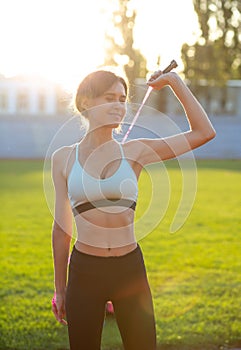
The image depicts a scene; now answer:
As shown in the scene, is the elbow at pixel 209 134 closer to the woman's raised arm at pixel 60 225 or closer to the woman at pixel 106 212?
the woman at pixel 106 212

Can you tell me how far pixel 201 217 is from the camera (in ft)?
40.5

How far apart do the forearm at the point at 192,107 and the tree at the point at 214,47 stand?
4139cm

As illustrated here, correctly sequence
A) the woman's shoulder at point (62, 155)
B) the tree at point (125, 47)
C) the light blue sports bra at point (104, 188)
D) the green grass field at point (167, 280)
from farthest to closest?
the tree at point (125, 47), the green grass field at point (167, 280), the woman's shoulder at point (62, 155), the light blue sports bra at point (104, 188)

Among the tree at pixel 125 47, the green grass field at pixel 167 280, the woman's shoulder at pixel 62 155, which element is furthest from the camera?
the tree at pixel 125 47

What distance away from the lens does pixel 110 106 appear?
9.20 feet

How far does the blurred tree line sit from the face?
3566 centimetres

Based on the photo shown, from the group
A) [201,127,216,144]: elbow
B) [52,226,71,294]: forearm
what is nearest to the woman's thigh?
[52,226,71,294]: forearm

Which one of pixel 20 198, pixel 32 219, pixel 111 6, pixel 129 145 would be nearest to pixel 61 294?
pixel 129 145

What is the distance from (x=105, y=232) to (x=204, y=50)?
145 feet

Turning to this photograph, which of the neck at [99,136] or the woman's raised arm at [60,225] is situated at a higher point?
the neck at [99,136]

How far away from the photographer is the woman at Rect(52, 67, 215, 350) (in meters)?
2.78

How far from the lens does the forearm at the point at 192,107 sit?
9.49 feet

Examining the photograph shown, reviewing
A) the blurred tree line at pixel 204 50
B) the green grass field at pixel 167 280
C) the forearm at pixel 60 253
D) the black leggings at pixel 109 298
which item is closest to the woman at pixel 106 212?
the black leggings at pixel 109 298

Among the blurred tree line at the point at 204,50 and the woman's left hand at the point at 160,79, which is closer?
the woman's left hand at the point at 160,79
